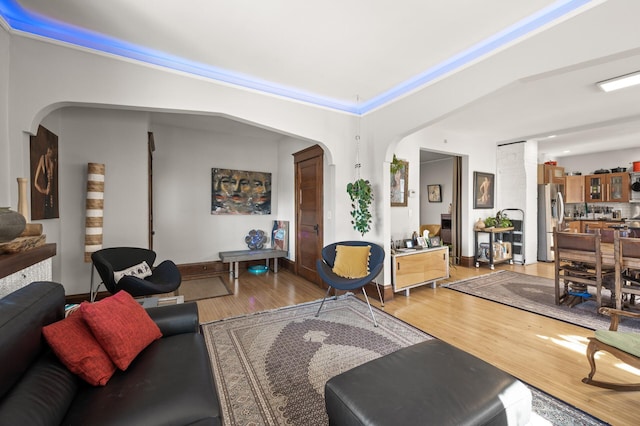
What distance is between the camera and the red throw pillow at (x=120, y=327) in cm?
142

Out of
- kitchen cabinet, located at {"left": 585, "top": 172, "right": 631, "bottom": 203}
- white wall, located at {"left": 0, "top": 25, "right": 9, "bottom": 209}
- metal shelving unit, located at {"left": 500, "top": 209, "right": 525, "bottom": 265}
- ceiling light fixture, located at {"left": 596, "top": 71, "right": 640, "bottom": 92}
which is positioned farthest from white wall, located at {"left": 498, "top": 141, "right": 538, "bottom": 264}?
white wall, located at {"left": 0, "top": 25, "right": 9, "bottom": 209}

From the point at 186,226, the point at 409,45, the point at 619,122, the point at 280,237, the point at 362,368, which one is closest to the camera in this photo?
the point at 362,368

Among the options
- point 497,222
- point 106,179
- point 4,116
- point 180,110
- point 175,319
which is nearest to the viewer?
point 175,319

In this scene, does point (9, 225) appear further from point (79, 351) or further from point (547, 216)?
point (547, 216)

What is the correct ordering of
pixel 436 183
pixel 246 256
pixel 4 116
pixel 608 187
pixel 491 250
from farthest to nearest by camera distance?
1. pixel 436 183
2. pixel 608 187
3. pixel 491 250
4. pixel 246 256
5. pixel 4 116

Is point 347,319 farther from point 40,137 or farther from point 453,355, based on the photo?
point 40,137

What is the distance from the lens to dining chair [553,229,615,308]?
10.5ft

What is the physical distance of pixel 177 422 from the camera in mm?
1118

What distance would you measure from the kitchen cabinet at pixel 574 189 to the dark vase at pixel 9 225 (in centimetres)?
1012

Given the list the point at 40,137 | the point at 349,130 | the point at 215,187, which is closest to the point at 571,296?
the point at 349,130

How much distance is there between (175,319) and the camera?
1915mm

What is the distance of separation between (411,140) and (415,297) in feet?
8.69

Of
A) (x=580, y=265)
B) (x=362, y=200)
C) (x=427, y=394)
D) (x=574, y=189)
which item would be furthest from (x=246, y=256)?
(x=574, y=189)

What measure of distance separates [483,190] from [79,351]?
6748 millimetres
